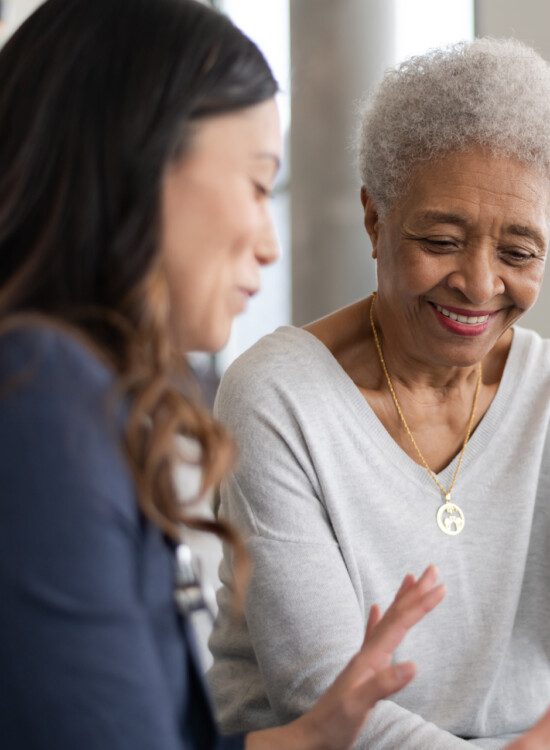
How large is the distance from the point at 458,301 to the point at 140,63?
790 mm

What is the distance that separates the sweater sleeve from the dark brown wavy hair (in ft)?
1.76

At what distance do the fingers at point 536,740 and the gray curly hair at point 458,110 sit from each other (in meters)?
0.85

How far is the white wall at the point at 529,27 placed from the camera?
2.73 meters

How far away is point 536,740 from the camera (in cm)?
114

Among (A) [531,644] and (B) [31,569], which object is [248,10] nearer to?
(A) [531,644]

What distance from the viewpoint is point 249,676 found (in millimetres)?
1713

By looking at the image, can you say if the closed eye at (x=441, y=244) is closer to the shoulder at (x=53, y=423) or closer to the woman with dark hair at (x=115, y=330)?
the woman with dark hair at (x=115, y=330)

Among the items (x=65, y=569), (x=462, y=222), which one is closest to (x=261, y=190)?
(x=65, y=569)

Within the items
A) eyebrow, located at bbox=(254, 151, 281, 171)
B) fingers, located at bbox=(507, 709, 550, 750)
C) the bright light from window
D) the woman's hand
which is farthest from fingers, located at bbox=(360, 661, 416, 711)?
the bright light from window

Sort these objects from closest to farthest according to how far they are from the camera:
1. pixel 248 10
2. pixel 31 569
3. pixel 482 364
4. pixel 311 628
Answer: pixel 31 569
pixel 311 628
pixel 482 364
pixel 248 10

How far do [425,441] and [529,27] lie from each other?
141 cm

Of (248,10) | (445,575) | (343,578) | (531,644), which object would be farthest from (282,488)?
(248,10)

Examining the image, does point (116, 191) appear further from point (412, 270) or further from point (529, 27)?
point (529, 27)

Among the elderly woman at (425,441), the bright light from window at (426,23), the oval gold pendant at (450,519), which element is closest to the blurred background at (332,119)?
the bright light from window at (426,23)
